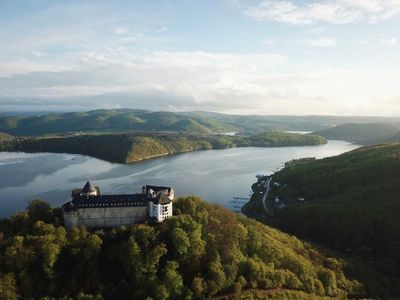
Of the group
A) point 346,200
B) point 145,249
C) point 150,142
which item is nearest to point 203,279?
point 145,249

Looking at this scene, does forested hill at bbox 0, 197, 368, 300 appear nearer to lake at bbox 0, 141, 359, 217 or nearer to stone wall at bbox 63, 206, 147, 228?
stone wall at bbox 63, 206, 147, 228

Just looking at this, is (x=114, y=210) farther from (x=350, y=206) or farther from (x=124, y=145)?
(x=124, y=145)

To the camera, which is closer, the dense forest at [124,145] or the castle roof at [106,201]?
the castle roof at [106,201]

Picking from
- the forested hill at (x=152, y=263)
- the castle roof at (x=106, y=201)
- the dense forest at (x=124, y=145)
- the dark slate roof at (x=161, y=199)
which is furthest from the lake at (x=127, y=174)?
the dark slate roof at (x=161, y=199)

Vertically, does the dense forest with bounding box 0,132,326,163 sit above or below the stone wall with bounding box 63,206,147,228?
below

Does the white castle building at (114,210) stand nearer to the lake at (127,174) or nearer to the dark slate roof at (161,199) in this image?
the dark slate roof at (161,199)

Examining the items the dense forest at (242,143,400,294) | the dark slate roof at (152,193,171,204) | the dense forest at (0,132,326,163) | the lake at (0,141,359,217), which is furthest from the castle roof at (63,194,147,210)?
the dense forest at (0,132,326,163)

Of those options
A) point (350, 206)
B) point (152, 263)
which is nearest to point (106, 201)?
point (152, 263)
